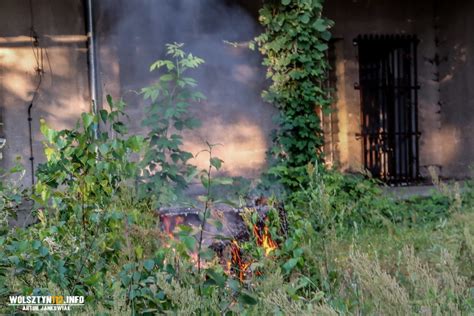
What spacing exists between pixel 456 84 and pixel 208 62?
13.0 ft

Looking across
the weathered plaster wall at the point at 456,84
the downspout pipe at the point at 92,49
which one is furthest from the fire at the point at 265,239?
the weathered plaster wall at the point at 456,84

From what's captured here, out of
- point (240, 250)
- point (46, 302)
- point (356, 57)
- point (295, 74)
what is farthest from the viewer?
point (356, 57)

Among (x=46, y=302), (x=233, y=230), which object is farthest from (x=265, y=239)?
(x=46, y=302)

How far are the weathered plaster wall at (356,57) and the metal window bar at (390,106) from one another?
14cm

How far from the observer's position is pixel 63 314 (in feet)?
8.31

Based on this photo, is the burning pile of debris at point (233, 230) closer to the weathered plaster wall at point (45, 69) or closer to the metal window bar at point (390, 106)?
the weathered plaster wall at point (45, 69)

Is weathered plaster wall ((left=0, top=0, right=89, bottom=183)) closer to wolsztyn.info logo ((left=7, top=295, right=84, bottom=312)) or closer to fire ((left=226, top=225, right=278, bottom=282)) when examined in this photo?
fire ((left=226, top=225, right=278, bottom=282))

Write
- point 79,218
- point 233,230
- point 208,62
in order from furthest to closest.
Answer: point 208,62
point 233,230
point 79,218

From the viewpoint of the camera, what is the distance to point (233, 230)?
427 centimetres

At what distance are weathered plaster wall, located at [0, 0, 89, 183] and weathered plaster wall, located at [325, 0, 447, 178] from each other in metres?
3.58

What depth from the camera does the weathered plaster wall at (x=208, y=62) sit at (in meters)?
7.32

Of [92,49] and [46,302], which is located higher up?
[92,49]

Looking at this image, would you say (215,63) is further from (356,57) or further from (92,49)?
(356,57)

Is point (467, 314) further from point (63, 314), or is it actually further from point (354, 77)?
point (354, 77)
